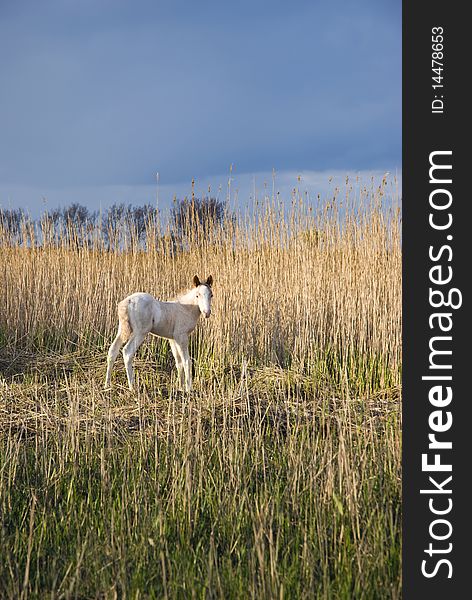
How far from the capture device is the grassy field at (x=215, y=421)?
2.38 m

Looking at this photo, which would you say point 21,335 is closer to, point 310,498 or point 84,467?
point 84,467

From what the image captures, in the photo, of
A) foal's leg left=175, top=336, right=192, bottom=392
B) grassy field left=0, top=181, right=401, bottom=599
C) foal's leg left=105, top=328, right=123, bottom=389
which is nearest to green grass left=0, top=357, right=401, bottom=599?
grassy field left=0, top=181, right=401, bottom=599

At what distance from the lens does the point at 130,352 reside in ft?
17.2

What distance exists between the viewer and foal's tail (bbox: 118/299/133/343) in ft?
17.2

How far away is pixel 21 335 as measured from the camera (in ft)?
24.9

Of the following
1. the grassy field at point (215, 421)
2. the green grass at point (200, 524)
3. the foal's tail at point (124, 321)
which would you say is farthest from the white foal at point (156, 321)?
the green grass at point (200, 524)

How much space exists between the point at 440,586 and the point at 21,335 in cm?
629

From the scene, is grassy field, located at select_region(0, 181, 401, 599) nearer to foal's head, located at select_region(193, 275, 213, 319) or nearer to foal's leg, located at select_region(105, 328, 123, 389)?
foal's leg, located at select_region(105, 328, 123, 389)

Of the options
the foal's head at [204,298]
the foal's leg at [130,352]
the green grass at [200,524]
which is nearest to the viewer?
the green grass at [200,524]

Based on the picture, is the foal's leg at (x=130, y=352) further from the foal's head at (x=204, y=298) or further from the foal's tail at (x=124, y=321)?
the foal's head at (x=204, y=298)

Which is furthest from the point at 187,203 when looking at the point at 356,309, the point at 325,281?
the point at 356,309

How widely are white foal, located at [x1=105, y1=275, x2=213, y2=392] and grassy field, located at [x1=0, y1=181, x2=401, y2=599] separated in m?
0.27

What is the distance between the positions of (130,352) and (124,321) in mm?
249

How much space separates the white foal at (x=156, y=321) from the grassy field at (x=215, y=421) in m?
0.27
